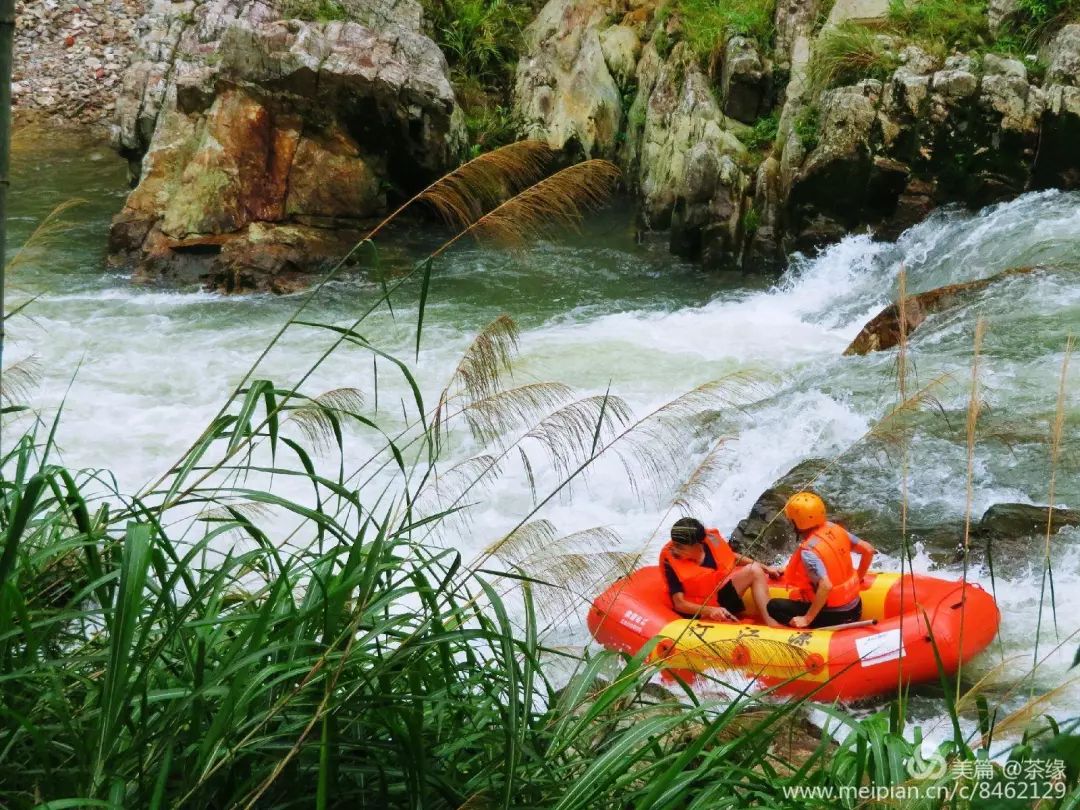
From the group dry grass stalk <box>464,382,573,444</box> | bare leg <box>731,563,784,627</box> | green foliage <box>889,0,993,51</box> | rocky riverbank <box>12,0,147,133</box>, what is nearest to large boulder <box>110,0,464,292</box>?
green foliage <box>889,0,993,51</box>

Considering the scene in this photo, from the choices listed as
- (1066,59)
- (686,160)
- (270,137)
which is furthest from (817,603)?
(270,137)

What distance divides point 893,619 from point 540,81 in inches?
339

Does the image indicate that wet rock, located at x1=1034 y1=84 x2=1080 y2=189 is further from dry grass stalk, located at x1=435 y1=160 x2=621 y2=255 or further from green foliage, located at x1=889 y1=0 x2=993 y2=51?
dry grass stalk, located at x1=435 y1=160 x2=621 y2=255

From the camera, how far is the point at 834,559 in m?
4.68

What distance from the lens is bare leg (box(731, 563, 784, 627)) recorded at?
4820 mm

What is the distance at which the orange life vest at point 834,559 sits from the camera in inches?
184

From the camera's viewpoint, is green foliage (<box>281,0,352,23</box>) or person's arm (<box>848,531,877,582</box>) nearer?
person's arm (<box>848,531,877,582</box>)

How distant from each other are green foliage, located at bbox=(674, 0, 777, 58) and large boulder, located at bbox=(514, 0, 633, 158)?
1030 mm

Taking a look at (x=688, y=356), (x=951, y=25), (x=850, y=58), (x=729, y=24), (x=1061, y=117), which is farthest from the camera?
(x=729, y=24)

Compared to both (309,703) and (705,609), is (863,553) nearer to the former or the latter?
(705,609)

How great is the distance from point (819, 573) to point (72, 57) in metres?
14.5

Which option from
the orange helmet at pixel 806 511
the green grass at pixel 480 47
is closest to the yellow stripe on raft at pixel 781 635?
the orange helmet at pixel 806 511

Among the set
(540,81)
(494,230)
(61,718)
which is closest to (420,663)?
(61,718)

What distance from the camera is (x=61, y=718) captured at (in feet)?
6.23
